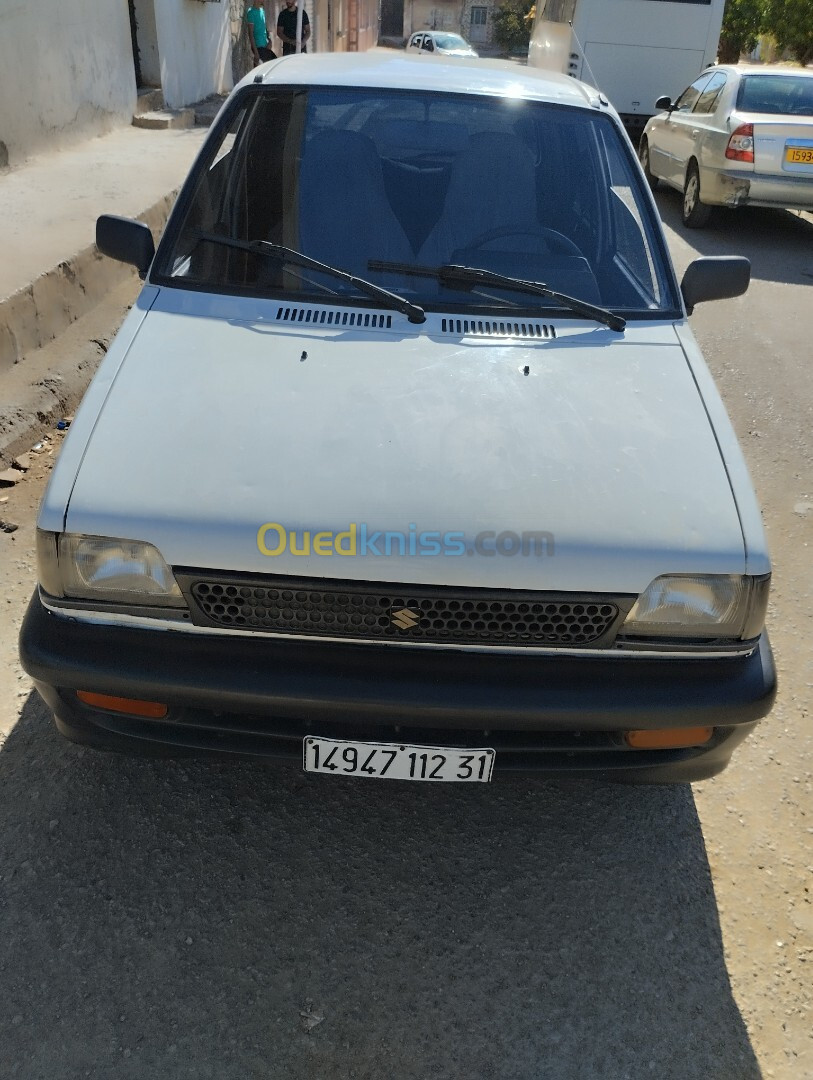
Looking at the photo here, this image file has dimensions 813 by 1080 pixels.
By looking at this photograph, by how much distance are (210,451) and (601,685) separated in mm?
1047

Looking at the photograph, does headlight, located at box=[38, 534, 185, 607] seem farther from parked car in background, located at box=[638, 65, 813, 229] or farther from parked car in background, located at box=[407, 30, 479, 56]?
parked car in background, located at box=[407, 30, 479, 56]

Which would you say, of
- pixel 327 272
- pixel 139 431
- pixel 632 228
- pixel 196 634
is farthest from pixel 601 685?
pixel 632 228

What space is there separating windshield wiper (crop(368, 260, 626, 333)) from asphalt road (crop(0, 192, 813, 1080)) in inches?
55.0

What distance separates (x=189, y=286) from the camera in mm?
2861

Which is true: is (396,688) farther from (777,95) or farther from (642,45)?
(642,45)

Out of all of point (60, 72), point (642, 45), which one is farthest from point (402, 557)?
point (642, 45)

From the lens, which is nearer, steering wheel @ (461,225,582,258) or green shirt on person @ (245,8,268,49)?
steering wheel @ (461,225,582,258)

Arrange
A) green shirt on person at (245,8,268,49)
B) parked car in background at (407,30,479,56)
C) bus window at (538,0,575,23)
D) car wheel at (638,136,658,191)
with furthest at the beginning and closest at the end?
parked car in background at (407,30,479,56)
green shirt on person at (245,8,268,49)
bus window at (538,0,575,23)
car wheel at (638,136,658,191)

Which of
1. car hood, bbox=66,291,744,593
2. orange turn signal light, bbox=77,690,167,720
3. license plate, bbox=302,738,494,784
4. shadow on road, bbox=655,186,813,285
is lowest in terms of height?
shadow on road, bbox=655,186,813,285

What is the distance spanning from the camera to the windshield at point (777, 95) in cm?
907

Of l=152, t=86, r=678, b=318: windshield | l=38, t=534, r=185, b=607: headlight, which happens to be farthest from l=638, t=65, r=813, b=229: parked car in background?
l=38, t=534, r=185, b=607: headlight

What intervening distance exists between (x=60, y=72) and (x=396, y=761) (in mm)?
9163

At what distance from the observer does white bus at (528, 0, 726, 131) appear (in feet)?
41.7

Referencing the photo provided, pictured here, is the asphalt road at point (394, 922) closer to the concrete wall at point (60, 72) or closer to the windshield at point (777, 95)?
the concrete wall at point (60, 72)
